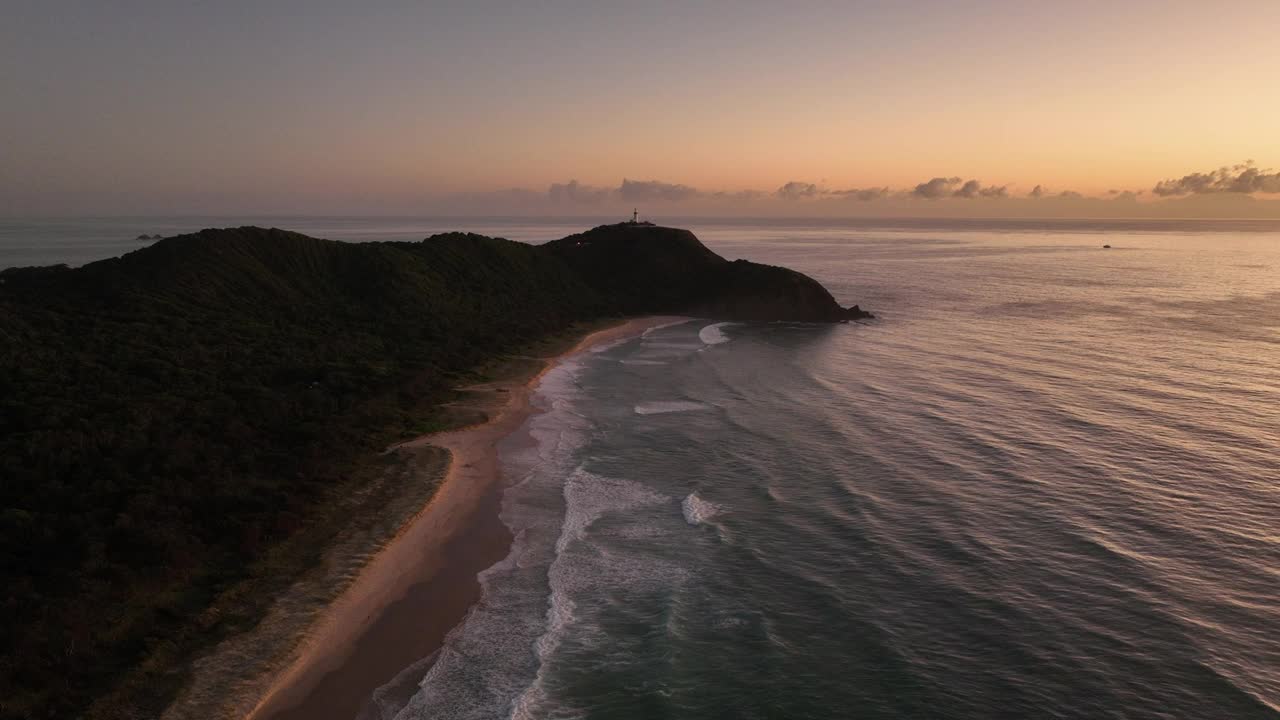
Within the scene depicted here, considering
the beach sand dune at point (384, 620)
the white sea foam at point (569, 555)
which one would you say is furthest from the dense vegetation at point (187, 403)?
the white sea foam at point (569, 555)

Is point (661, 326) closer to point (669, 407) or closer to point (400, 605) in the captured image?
point (669, 407)

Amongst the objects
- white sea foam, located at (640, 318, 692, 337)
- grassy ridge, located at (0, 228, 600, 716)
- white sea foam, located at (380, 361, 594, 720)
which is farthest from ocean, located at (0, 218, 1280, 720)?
white sea foam, located at (640, 318, 692, 337)

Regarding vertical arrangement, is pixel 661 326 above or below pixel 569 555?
above

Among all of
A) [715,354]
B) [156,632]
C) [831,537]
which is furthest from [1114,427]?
[156,632]

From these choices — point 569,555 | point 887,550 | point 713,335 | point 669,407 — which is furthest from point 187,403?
point 713,335

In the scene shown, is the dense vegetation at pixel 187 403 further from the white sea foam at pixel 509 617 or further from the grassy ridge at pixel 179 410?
the white sea foam at pixel 509 617

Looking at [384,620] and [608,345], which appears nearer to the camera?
[384,620]

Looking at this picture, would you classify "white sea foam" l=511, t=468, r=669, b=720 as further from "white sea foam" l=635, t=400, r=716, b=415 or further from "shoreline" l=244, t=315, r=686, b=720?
"white sea foam" l=635, t=400, r=716, b=415
